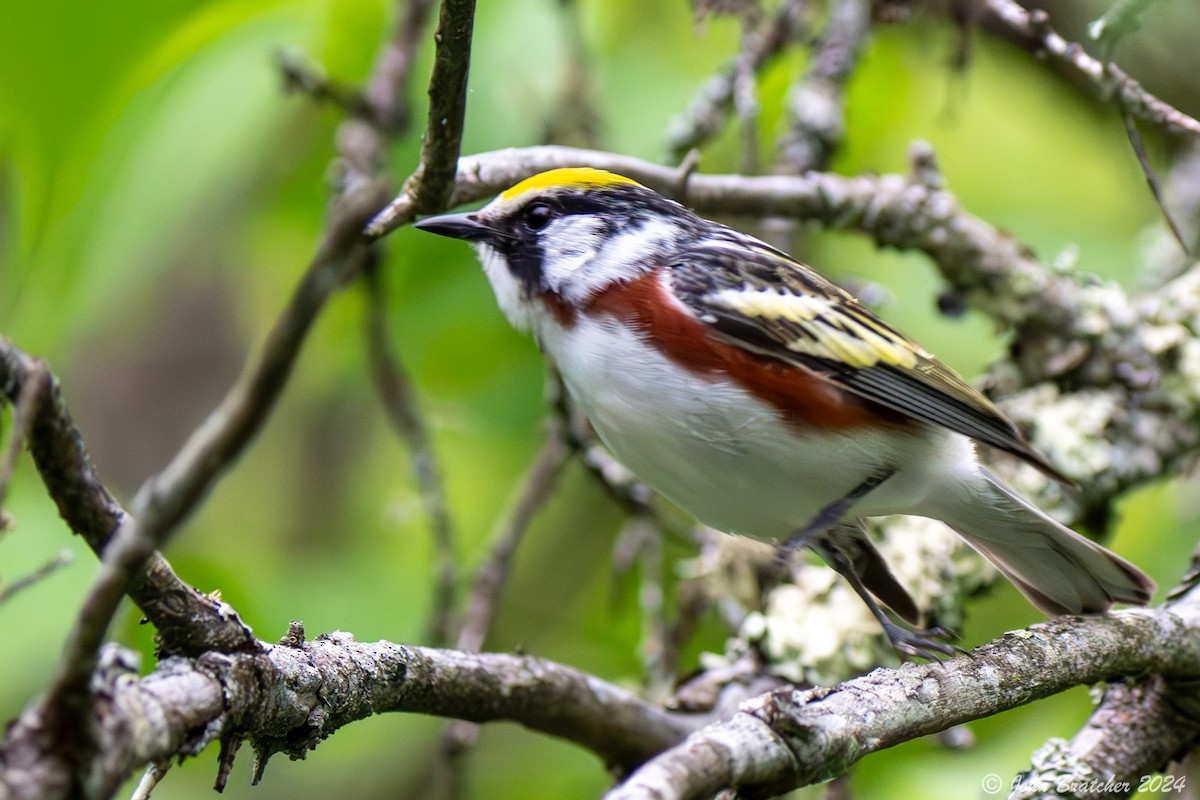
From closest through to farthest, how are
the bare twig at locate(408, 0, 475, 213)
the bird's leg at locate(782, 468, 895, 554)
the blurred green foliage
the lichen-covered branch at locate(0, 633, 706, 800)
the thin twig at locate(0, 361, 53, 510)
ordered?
the thin twig at locate(0, 361, 53, 510) → the lichen-covered branch at locate(0, 633, 706, 800) → the bare twig at locate(408, 0, 475, 213) → the bird's leg at locate(782, 468, 895, 554) → the blurred green foliage

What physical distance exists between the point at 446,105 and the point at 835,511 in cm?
137

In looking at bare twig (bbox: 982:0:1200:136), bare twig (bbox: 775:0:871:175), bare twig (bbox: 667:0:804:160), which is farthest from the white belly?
bare twig (bbox: 775:0:871:175)

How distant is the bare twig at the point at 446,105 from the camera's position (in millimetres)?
2133

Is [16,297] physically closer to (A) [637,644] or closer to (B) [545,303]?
(B) [545,303]

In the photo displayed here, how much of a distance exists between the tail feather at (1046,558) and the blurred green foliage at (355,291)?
0.67 metres

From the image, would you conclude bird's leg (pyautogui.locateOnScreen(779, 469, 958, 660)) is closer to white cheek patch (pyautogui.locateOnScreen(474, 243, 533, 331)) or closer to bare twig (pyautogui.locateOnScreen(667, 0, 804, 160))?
white cheek patch (pyautogui.locateOnScreen(474, 243, 533, 331))

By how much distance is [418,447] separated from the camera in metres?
3.82

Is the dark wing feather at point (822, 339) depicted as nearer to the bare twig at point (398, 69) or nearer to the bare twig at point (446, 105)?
the bare twig at point (446, 105)

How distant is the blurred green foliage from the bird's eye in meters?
1.23

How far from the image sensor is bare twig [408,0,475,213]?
2.13m

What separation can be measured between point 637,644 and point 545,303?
6.22 feet

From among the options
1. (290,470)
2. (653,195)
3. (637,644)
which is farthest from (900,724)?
(290,470)

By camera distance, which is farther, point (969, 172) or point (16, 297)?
point (969, 172)

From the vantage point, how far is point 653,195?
120 inches
